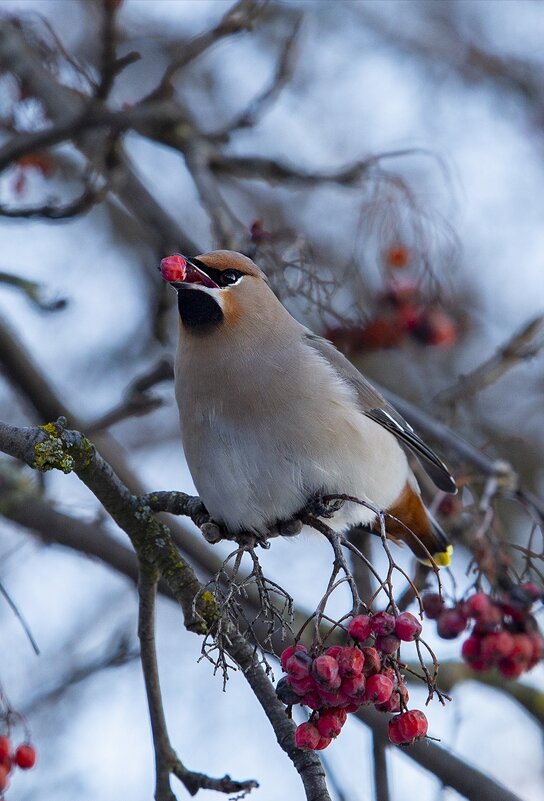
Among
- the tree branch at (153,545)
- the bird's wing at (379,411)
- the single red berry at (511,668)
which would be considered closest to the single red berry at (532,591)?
the single red berry at (511,668)

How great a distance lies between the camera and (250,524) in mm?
3498

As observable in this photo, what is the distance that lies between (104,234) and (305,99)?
194cm

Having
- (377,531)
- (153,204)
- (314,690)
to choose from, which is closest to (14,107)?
(153,204)

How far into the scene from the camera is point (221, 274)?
3.87 meters

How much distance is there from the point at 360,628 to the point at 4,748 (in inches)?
50.6

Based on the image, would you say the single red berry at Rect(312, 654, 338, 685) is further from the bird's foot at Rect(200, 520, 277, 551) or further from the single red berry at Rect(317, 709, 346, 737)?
the bird's foot at Rect(200, 520, 277, 551)

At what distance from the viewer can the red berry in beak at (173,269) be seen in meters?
3.45

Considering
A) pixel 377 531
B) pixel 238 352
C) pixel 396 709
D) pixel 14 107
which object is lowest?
pixel 396 709

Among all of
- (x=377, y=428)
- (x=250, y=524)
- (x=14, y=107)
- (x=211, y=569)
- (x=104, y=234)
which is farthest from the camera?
(x=104, y=234)

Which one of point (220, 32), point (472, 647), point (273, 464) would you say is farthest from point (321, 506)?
point (220, 32)

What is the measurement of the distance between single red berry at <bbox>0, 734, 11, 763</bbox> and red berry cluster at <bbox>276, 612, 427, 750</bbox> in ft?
3.41

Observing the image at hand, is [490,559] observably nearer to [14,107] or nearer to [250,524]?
[250,524]

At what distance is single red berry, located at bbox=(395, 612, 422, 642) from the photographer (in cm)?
255

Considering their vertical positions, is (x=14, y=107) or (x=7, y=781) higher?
(x=14, y=107)
